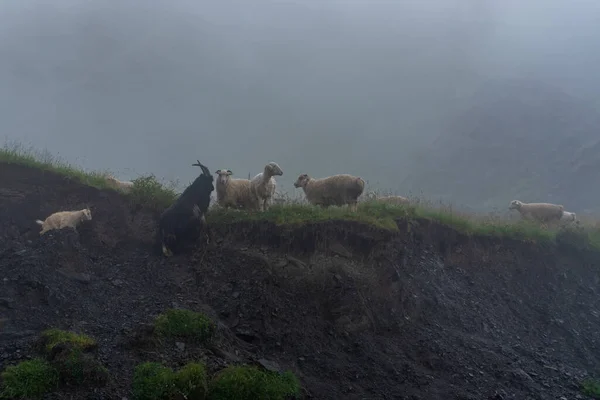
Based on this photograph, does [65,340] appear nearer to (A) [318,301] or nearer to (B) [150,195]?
(A) [318,301]

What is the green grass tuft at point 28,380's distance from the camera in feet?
25.2

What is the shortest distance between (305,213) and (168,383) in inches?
264

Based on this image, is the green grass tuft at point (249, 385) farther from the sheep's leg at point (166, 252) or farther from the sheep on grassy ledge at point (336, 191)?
the sheep on grassy ledge at point (336, 191)

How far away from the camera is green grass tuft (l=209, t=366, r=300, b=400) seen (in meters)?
8.60

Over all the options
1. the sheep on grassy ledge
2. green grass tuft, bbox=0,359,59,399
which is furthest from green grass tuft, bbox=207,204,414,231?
green grass tuft, bbox=0,359,59,399

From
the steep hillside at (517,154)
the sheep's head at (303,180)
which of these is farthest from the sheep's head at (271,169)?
the steep hillside at (517,154)

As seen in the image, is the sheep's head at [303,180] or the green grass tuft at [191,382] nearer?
the green grass tuft at [191,382]

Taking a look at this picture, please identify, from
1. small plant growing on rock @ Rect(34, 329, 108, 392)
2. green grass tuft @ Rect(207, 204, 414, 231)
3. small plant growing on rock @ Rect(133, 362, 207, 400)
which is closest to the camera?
small plant growing on rock @ Rect(34, 329, 108, 392)

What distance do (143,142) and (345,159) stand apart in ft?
109

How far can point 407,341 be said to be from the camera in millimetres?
11812

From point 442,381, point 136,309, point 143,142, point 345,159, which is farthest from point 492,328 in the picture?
point 143,142

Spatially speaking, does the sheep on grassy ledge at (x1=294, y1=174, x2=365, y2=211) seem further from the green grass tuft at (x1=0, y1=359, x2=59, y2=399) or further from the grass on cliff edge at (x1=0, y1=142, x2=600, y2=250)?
the green grass tuft at (x1=0, y1=359, x2=59, y2=399)

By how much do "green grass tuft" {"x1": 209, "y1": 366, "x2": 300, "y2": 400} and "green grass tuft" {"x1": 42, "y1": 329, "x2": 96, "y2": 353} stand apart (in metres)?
1.96

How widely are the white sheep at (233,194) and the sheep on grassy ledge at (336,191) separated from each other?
78.5 inches
